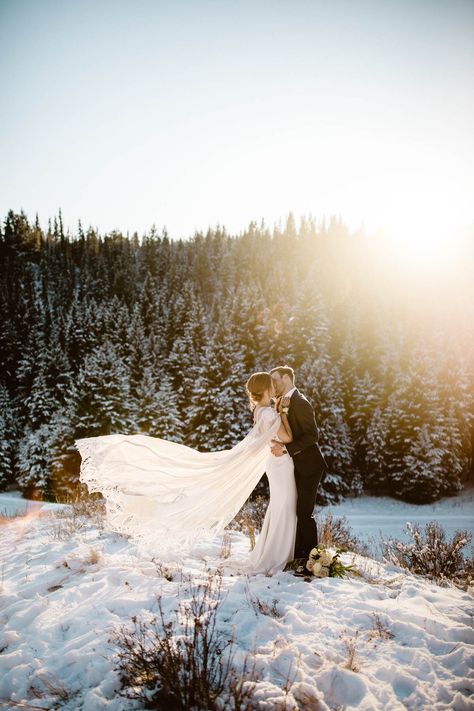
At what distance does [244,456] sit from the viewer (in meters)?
6.09

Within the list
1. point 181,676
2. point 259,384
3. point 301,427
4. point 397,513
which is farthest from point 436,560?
point 397,513

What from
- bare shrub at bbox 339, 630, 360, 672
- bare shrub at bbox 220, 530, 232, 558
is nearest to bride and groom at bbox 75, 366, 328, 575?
bare shrub at bbox 220, 530, 232, 558

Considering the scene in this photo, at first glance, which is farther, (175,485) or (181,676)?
(175,485)

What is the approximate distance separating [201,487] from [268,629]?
2465 mm

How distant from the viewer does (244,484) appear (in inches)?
245

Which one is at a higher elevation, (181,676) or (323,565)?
(181,676)

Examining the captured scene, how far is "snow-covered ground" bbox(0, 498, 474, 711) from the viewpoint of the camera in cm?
329

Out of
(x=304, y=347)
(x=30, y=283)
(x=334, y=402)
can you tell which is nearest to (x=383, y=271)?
(x=304, y=347)

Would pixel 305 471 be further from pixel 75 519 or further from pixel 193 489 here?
pixel 75 519

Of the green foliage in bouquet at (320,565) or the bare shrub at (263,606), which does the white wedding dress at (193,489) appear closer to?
the green foliage in bouquet at (320,565)

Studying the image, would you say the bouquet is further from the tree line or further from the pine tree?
the pine tree

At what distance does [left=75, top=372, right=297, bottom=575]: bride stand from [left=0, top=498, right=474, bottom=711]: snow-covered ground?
43cm

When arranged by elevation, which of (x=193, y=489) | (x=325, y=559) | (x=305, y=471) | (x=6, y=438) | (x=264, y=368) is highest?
(x=264, y=368)

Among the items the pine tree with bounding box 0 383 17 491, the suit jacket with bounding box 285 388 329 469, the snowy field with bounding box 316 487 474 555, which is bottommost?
the snowy field with bounding box 316 487 474 555
